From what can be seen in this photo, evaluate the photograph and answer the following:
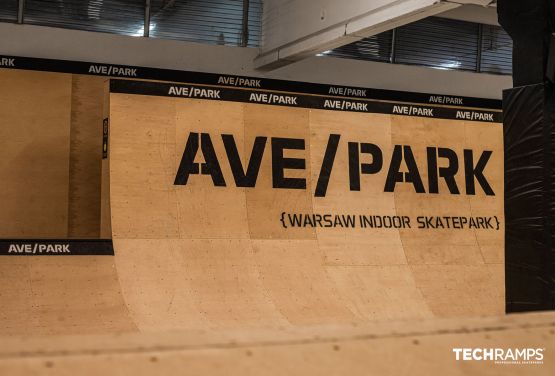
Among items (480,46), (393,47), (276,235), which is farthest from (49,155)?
(480,46)

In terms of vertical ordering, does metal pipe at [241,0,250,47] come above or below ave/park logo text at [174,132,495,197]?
above

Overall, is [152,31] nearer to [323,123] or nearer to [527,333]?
[323,123]

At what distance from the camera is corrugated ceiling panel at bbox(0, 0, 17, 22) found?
38.7 ft

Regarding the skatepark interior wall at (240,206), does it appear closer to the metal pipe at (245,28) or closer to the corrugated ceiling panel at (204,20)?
the corrugated ceiling panel at (204,20)

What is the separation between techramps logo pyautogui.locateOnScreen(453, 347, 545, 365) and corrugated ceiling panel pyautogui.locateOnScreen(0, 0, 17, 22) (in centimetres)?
1084

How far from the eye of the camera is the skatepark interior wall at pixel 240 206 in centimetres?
831

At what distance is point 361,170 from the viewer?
1068 cm

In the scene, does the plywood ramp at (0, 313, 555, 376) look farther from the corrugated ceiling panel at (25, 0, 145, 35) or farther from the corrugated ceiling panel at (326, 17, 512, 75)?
the corrugated ceiling panel at (326, 17, 512, 75)

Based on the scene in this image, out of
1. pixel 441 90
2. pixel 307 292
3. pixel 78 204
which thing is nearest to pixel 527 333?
pixel 307 292

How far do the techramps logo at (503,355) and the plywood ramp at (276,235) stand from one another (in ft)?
17.7

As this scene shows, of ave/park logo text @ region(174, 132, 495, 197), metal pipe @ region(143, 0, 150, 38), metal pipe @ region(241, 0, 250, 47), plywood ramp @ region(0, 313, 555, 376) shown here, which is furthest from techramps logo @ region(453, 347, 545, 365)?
metal pipe @ region(241, 0, 250, 47)

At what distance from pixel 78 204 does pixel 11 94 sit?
204 cm

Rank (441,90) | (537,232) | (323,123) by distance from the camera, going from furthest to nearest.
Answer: (441,90) < (323,123) < (537,232)

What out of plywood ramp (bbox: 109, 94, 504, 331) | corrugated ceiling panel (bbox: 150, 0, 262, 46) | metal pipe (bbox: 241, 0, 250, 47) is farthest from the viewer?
metal pipe (bbox: 241, 0, 250, 47)
